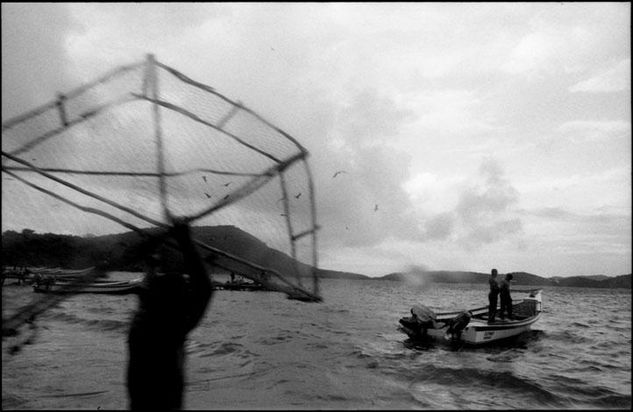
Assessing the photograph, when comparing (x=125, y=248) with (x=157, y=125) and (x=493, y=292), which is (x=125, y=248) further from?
(x=493, y=292)

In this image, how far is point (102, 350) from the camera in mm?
13945

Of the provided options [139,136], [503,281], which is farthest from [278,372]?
[503,281]

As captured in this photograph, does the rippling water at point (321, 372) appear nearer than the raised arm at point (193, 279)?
No

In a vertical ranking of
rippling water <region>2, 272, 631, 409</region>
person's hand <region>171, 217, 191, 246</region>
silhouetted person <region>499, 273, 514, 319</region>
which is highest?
person's hand <region>171, 217, 191, 246</region>

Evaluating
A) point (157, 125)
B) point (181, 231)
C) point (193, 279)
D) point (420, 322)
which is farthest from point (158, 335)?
point (420, 322)

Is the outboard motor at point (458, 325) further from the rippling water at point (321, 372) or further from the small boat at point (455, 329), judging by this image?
the rippling water at point (321, 372)

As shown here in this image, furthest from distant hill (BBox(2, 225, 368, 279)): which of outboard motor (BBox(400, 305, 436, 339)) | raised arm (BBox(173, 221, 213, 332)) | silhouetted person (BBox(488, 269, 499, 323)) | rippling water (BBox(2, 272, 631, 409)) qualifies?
silhouetted person (BBox(488, 269, 499, 323))

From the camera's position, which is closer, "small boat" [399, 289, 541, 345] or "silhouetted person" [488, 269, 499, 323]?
"small boat" [399, 289, 541, 345]

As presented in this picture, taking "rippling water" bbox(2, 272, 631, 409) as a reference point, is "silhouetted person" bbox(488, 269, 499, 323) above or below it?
above

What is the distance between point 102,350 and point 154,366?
12.4 m

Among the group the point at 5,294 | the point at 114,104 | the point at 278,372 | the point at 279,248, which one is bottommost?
the point at 278,372

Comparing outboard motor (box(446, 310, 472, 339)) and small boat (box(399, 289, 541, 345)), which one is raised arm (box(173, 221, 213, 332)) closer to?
small boat (box(399, 289, 541, 345))

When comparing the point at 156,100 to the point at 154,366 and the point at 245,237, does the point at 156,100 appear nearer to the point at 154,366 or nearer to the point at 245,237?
the point at 245,237

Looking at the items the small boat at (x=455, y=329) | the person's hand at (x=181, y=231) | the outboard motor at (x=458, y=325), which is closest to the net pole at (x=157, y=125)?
the person's hand at (x=181, y=231)
